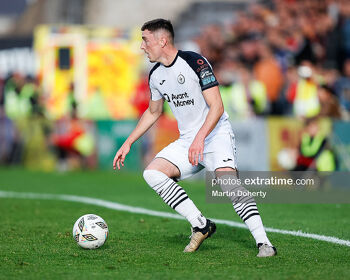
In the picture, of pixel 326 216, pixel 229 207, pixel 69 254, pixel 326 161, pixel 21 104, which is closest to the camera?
pixel 69 254

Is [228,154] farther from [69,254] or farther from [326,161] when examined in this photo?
[326,161]

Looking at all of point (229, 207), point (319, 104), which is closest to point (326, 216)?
point (229, 207)

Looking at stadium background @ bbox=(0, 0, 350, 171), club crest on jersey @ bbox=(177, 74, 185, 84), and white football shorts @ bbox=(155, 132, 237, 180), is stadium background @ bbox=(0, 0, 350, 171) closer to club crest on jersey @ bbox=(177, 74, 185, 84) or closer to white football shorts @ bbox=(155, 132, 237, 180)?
white football shorts @ bbox=(155, 132, 237, 180)

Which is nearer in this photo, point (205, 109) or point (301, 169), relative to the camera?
point (205, 109)

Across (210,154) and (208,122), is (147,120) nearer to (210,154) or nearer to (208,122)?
(210,154)

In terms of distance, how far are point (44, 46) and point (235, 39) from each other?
29.3 feet

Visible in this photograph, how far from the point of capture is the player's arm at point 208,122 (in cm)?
689

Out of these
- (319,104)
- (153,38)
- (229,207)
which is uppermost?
(153,38)

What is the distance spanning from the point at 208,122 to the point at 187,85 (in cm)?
46

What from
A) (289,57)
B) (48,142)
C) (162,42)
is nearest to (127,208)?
(162,42)

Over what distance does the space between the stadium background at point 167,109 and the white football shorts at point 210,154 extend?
31.5 inches

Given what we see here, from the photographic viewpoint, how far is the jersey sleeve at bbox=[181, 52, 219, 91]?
7070mm

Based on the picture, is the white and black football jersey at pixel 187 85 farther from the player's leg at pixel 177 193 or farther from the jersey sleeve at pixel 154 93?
the player's leg at pixel 177 193

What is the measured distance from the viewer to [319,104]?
1592cm
